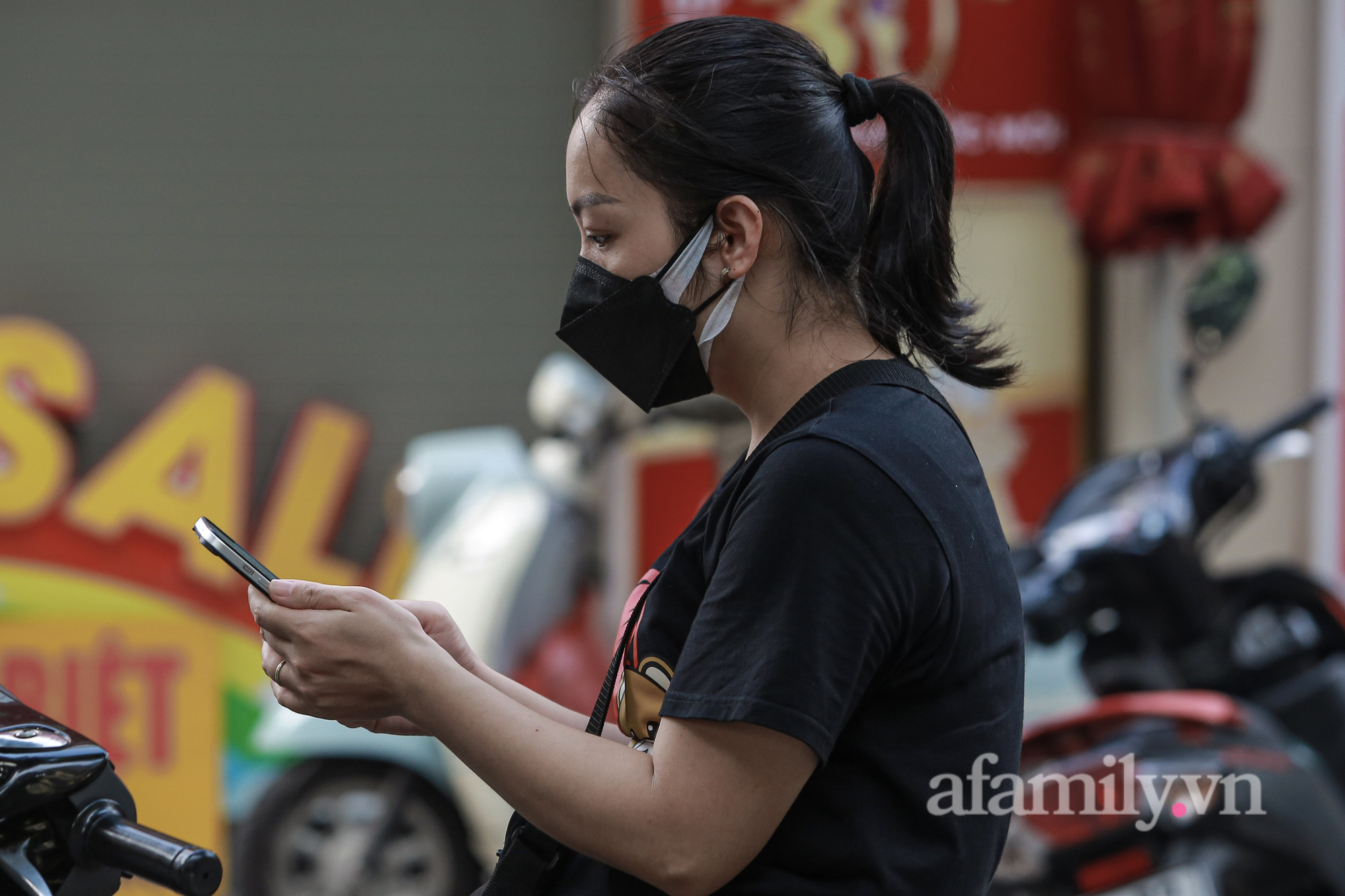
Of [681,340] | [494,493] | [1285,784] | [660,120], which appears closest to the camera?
[660,120]

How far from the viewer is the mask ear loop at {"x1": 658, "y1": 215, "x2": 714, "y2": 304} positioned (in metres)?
1.18

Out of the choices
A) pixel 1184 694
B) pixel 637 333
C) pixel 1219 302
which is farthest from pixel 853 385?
pixel 1219 302

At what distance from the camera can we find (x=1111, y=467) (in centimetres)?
297

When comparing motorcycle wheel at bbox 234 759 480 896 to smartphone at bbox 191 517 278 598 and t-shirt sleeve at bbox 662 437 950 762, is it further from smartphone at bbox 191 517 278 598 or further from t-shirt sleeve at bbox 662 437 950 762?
t-shirt sleeve at bbox 662 437 950 762

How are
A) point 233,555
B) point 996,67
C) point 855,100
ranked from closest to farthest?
point 233,555, point 855,100, point 996,67

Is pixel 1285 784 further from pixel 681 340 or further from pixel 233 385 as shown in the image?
pixel 233 385

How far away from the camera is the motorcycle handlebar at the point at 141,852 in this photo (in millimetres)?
949

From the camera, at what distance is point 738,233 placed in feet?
3.87

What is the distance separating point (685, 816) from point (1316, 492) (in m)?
4.39

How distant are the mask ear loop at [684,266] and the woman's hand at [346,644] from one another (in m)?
0.39

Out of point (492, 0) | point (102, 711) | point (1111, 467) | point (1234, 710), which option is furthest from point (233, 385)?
point (1234, 710)

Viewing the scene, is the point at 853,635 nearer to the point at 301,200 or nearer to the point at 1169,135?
the point at 301,200

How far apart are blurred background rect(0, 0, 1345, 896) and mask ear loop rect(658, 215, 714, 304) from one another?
2.61 meters

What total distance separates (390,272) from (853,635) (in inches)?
150
